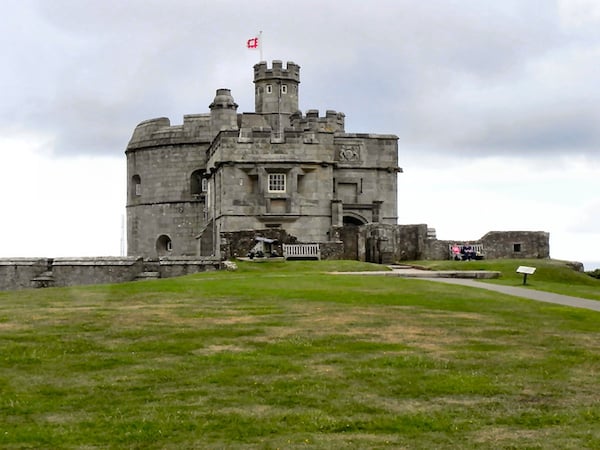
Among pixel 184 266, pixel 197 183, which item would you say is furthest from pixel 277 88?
pixel 184 266

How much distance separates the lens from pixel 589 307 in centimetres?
2234

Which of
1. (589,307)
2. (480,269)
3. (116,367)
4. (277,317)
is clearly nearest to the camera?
(116,367)

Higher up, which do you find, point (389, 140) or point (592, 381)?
point (389, 140)

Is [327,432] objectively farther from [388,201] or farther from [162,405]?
[388,201]

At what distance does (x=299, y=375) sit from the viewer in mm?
12773

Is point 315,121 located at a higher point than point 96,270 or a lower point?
higher

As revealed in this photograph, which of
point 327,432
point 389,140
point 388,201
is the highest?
point 389,140

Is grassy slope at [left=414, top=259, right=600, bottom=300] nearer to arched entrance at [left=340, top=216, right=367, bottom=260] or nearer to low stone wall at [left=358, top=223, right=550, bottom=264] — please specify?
low stone wall at [left=358, top=223, right=550, bottom=264]

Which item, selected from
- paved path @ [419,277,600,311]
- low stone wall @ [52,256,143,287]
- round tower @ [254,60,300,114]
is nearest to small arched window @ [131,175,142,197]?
round tower @ [254,60,300,114]

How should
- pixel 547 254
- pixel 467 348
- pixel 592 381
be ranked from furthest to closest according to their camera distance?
1. pixel 547 254
2. pixel 467 348
3. pixel 592 381

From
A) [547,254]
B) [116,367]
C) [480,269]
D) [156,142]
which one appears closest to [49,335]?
[116,367]

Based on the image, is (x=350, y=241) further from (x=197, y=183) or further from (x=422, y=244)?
(x=197, y=183)

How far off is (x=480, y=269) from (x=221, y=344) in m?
23.4

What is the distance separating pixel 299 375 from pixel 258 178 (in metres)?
39.0
